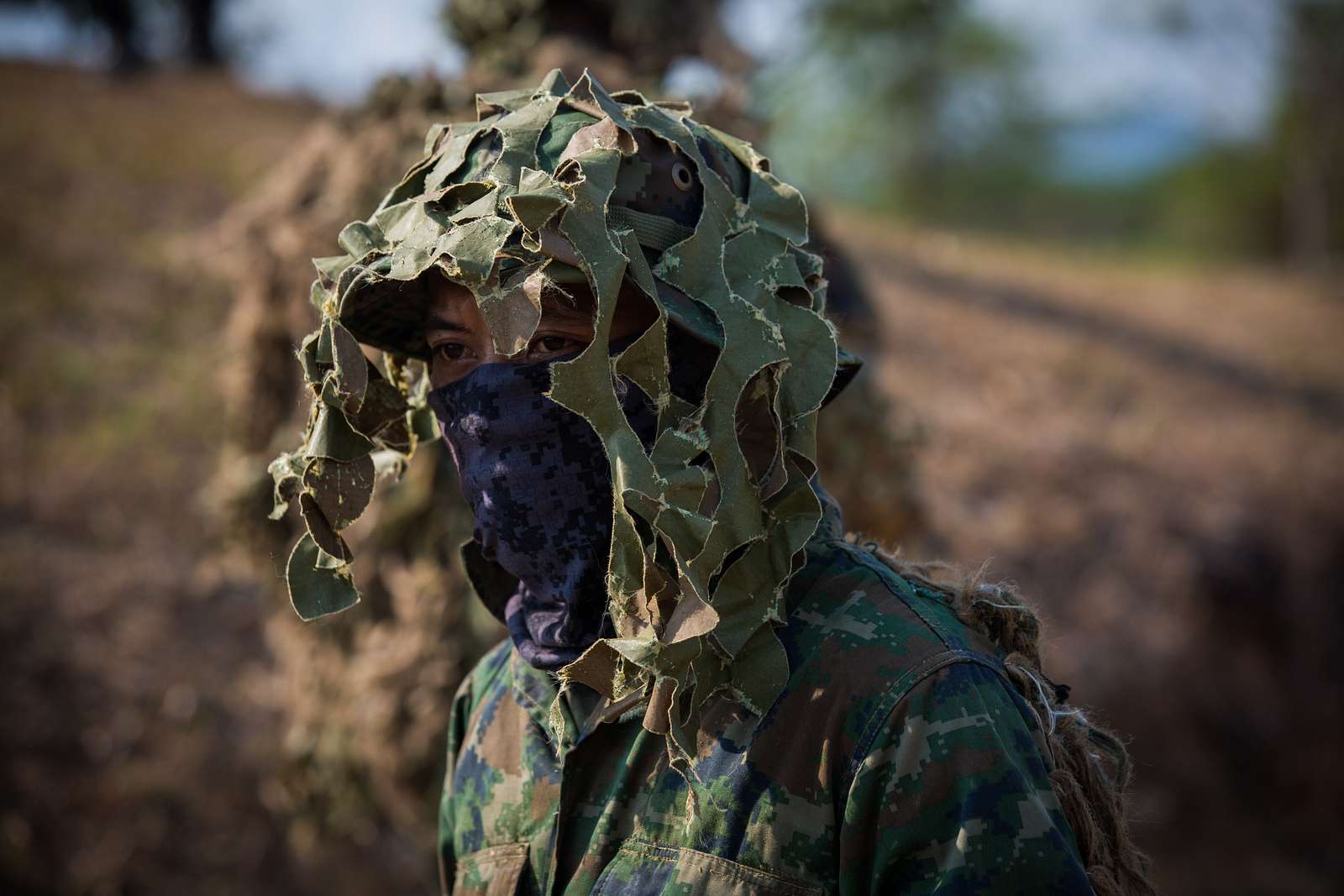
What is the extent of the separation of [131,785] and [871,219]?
45.9 ft

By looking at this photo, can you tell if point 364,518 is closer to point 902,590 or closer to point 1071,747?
point 902,590

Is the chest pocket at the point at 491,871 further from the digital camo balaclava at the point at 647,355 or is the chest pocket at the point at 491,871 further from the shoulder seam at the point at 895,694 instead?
the shoulder seam at the point at 895,694

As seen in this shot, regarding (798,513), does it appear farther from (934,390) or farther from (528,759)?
(934,390)

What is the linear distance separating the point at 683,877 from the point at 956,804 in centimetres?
44

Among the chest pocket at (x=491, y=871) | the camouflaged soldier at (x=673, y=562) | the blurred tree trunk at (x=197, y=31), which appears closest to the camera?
the camouflaged soldier at (x=673, y=562)

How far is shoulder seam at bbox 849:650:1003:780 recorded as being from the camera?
4.88ft

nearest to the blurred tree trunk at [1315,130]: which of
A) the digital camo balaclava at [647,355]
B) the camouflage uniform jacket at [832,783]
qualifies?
the digital camo balaclava at [647,355]

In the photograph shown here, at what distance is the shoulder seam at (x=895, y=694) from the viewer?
1.49 metres

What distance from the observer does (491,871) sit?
1920 millimetres

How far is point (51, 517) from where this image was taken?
246 inches

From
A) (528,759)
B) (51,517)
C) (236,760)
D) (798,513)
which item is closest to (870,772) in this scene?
(798,513)

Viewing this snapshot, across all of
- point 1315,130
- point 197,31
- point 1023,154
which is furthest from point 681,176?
point 1023,154

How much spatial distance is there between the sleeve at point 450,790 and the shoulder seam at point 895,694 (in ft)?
3.25

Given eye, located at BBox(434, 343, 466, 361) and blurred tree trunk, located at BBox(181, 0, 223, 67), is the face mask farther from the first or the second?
blurred tree trunk, located at BBox(181, 0, 223, 67)
